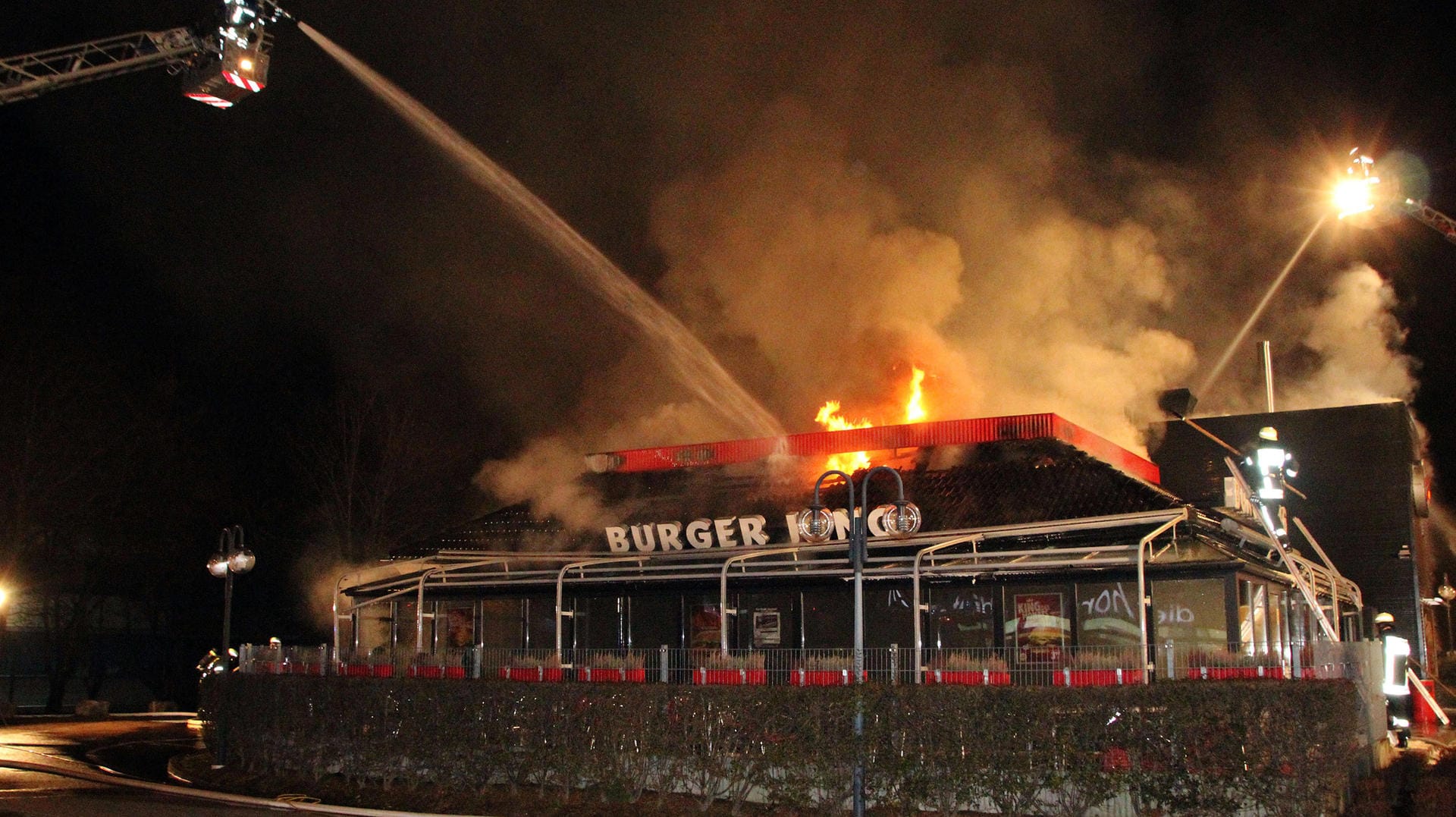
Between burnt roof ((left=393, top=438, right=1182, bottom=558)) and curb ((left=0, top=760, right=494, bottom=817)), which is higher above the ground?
burnt roof ((left=393, top=438, right=1182, bottom=558))

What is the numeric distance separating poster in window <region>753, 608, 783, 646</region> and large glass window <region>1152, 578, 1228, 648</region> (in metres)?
6.69

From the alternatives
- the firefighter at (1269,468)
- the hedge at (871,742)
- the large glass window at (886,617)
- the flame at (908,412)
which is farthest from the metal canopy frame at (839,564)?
the flame at (908,412)

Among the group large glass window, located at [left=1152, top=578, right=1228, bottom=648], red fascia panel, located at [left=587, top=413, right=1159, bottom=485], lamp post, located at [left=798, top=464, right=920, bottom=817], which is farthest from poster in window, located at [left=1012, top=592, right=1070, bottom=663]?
lamp post, located at [left=798, top=464, right=920, bottom=817]

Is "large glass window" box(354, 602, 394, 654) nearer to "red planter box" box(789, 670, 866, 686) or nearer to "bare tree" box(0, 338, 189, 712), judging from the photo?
"red planter box" box(789, 670, 866, 686)

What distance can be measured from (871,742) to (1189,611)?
25.4ft

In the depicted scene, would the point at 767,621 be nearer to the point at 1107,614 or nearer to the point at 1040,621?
the point at 1040,621

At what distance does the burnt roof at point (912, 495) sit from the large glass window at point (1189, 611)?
4.48ft

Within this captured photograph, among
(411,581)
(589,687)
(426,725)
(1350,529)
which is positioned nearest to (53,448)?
(411,581)

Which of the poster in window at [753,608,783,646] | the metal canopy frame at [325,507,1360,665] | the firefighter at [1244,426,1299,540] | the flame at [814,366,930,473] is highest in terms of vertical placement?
the flame at [814,366,930,473]

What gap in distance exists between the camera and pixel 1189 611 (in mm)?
18016

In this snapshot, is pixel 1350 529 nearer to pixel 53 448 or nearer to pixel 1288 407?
pixel 1288 407

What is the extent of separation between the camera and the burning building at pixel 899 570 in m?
17.2

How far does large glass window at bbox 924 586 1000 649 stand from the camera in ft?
62.9

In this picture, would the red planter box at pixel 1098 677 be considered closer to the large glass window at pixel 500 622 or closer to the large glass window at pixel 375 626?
the large glass window at pixel 500 622
